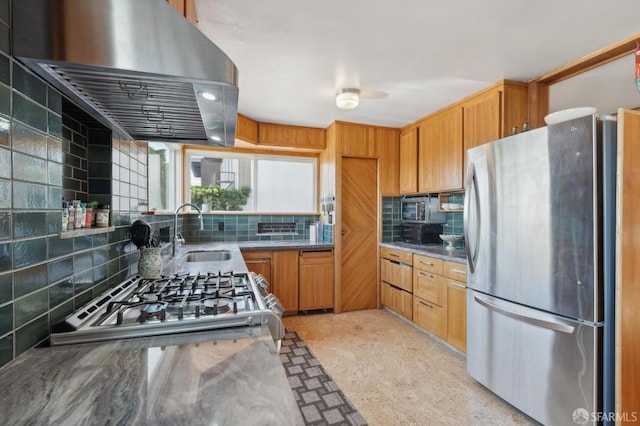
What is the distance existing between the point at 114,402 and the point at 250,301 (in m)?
0.57

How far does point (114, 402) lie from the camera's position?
598 millimetres

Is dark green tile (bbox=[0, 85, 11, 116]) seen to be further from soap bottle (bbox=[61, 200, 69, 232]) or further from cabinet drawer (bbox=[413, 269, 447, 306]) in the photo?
cabinet drawer (bbox=[413, 269, 447, 306])

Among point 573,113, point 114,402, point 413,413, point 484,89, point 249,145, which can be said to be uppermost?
point 484,89

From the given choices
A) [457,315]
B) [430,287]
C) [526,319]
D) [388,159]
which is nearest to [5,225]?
[526,319]

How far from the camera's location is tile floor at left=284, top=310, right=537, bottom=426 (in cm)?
180

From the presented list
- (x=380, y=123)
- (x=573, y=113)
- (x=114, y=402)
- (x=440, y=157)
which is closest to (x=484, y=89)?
(x=440, y=157)

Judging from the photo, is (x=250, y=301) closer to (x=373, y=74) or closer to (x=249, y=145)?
(x=373, y=74)

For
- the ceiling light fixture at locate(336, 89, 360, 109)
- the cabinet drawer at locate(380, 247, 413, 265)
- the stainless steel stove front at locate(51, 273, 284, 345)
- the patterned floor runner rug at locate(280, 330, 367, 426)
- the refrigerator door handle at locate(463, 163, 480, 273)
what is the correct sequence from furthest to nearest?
the cabinet drawer at locate(380, 247, 413, 265) → the ceiling light fixture at locate(336, 89, 360, 109) → the refrigerator door handle at locate(463, 163, 480, 273) → the patterned floor runner rug at locate(280, 330, 367, 426) → the stainless steel stove front at locate(51, 273, 284, 345)

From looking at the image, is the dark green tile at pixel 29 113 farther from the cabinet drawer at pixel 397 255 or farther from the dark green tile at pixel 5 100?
the cabinet drawer at pixel 397 255

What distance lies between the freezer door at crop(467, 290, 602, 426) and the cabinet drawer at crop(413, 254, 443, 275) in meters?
0.64

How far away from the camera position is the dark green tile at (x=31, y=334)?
789 mm

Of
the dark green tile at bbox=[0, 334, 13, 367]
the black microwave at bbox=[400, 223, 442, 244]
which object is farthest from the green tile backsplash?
the black microwave at bbox=[400, 223, 442, 244]

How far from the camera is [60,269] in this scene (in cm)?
98

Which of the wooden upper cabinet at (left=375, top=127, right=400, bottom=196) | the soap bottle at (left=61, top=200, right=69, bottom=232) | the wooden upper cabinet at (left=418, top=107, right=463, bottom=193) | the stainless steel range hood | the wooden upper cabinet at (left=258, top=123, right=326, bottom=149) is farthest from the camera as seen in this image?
the wooden upper cabinet at (left=375, top=127, right=400, bottom=196)
